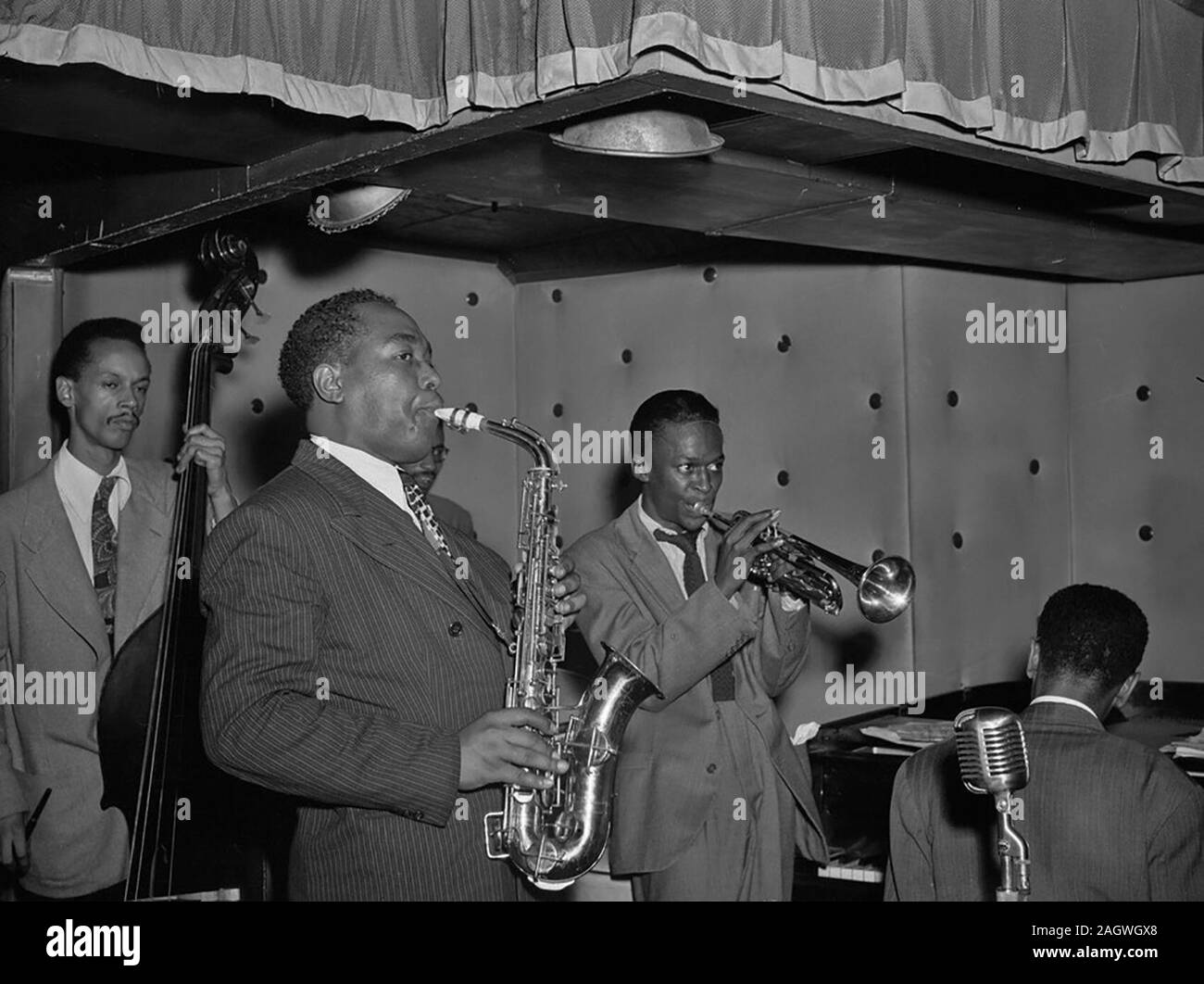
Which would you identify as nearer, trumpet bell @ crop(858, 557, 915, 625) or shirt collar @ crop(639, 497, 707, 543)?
trumpet bell @ crop(858, 557, 915, 625)

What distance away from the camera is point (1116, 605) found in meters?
2.88

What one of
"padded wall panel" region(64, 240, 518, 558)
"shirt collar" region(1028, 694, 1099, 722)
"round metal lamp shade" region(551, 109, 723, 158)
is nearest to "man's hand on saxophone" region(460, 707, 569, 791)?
"shirt collar" region(1028, 694, 1099, 722)

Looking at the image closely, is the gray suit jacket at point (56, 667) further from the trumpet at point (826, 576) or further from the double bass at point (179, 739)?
the trumpet at point (826, 576)

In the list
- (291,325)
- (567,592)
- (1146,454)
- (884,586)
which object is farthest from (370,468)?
(1146,454)

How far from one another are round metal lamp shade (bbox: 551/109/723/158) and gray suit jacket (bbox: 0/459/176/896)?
72.2 inches

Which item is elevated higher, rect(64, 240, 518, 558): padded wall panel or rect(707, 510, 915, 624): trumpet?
rect(64, 240, 518, 558): padded wall panel

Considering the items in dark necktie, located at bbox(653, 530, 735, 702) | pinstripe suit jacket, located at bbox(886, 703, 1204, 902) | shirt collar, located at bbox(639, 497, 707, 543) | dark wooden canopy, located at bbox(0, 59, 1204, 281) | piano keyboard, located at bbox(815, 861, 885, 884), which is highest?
dark wooden canopy, located at bbox(0, 59, 1204, 281)

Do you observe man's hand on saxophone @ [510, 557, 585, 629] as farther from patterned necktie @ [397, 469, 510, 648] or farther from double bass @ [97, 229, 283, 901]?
double bass @ [97, 229, 283, 901]

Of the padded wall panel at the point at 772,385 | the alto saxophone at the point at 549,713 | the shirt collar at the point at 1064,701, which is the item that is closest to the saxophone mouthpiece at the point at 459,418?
the alto saxophone at the point at 549,713

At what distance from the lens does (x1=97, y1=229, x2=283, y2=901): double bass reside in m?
3.73

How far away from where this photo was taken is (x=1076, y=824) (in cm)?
261

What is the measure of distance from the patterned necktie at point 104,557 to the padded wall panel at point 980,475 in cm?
311

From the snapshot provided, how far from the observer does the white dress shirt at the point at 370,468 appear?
2939 millimetres
